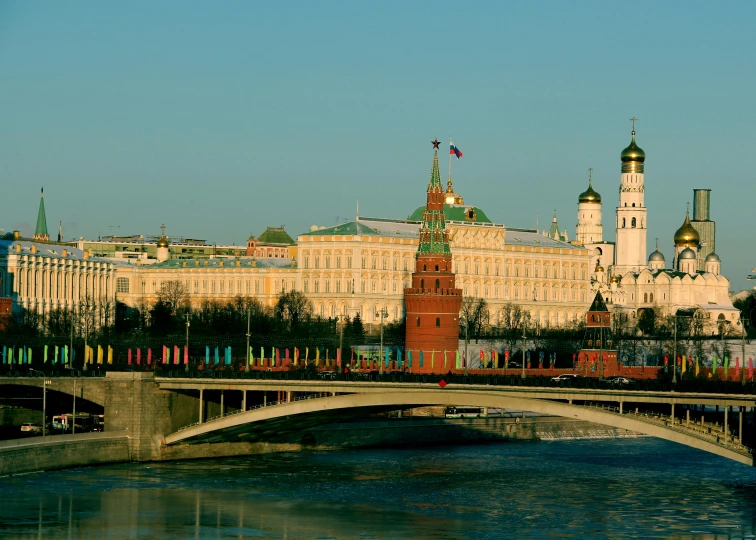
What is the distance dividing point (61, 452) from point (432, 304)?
43315 millimetres

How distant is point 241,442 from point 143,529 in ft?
90.9

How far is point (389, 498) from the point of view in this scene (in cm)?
8631

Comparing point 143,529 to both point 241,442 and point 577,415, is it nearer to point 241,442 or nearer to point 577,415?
point 577,415

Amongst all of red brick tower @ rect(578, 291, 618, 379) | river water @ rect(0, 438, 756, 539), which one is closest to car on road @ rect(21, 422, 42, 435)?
river water @ rect(0, 438, 756, 539)

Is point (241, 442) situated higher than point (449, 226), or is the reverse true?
point (449, 226)

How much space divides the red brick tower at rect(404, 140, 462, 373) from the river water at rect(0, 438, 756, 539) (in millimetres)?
24883

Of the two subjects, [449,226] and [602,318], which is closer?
[602,318]

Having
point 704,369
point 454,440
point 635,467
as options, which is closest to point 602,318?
point 704,369

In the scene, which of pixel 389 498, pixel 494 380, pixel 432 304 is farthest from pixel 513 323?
pixel 389 498

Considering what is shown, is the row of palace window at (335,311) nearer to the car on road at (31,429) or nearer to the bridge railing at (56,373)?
the bridge railing at (56,373)

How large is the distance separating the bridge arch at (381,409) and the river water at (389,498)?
1.77m

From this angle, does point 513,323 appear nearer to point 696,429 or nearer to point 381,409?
point 381,409

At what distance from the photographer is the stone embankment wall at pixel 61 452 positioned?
8950 cm

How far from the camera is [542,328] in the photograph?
19262 centimetres
